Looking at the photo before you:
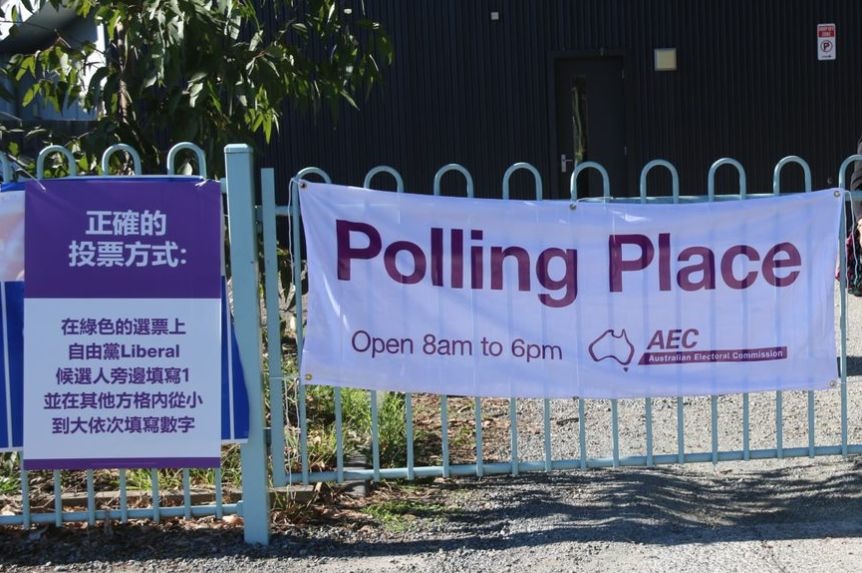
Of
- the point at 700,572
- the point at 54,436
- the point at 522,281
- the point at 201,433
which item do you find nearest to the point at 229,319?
the point at 201,433

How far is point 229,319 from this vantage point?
15.6 feet

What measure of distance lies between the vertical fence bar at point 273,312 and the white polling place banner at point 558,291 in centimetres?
14

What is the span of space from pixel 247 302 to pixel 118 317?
0.52 m

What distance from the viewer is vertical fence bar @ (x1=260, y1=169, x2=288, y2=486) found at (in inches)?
190

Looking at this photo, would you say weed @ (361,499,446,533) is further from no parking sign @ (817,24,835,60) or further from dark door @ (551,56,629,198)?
no parking sign @ (817,24,835,60)

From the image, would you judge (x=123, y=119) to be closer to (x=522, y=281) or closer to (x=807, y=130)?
(x=522, y=281)

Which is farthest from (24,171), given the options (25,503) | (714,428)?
(714,428)

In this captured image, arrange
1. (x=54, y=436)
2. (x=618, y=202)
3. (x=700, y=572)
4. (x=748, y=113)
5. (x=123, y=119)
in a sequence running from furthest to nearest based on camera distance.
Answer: (x=748, y=113), (x=123, y=119), (x=618, y=202), (x=54, y=436), (x=700, y=572)

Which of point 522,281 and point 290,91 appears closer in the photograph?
point 522,281

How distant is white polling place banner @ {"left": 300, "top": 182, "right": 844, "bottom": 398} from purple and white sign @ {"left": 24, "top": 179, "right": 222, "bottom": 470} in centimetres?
48

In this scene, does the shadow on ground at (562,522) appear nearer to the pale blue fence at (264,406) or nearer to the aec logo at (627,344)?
the pale blue fence at (264,406)

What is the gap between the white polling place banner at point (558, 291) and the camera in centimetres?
488

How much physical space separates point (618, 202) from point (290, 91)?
6.56 ft

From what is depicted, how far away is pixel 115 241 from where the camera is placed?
185 inches
